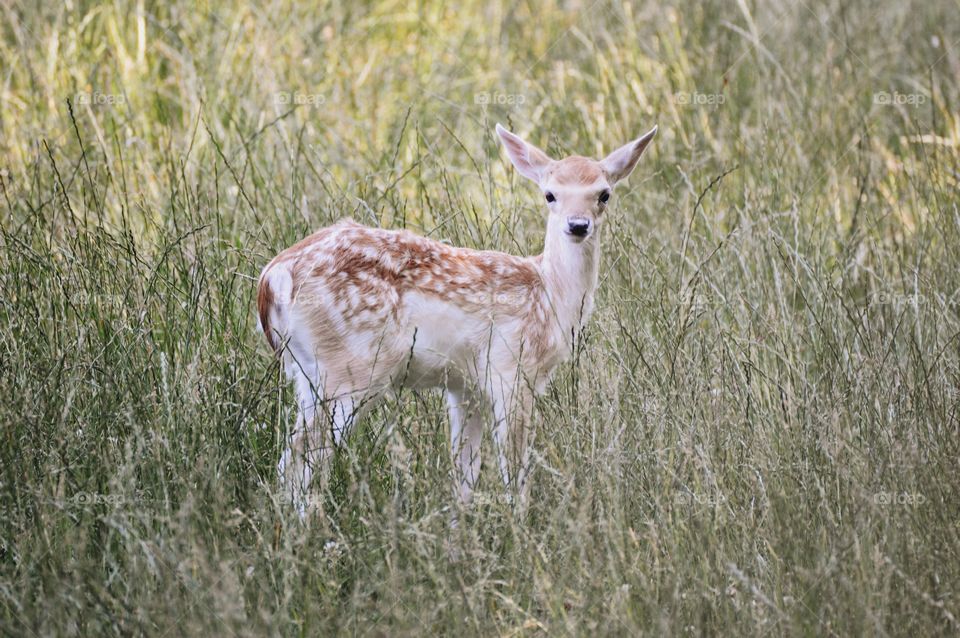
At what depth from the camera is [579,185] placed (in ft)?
15.5

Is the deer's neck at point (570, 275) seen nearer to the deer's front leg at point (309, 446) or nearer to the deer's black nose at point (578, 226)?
the deer's black nose at point (578, 226)

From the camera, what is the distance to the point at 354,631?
10.8 ft

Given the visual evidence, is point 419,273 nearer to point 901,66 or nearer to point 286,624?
point 286,624

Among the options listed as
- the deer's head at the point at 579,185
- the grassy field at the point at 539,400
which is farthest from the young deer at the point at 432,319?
the grassy field at the point at 539,400

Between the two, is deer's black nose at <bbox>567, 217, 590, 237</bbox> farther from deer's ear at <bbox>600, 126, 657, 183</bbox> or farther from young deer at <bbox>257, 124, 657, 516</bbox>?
deer's ear at <bbox>600, 126, 657, 183</bbox>

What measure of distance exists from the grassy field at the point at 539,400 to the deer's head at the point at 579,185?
0.33m

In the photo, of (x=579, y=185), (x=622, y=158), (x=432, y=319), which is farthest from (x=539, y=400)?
(x=622, y=158)

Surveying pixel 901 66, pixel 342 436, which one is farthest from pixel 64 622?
pixel 901 66

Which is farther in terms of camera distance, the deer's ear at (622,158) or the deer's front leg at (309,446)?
the deer's ear at (622,158)

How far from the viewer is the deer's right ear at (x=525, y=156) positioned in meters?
4.98

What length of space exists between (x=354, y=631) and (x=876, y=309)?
3.09 metres

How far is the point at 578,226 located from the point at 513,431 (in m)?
0.84

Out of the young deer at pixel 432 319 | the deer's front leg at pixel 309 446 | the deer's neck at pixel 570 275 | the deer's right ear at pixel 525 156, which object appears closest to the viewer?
the deer's front leg at pixel 309 446

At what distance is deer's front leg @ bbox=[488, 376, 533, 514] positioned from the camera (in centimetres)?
392
